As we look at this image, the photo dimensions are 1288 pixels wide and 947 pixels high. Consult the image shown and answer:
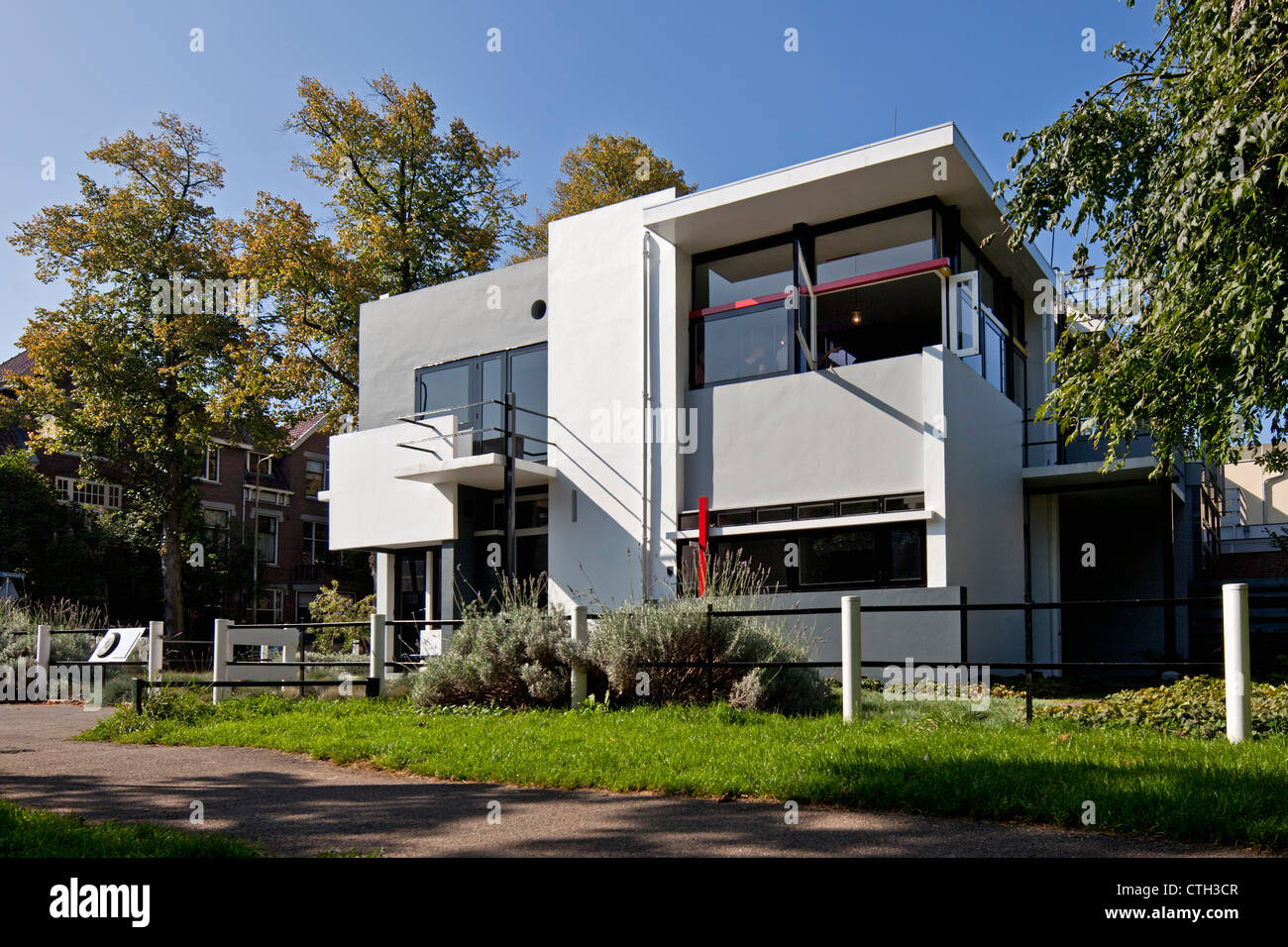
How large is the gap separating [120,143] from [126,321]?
221 inches

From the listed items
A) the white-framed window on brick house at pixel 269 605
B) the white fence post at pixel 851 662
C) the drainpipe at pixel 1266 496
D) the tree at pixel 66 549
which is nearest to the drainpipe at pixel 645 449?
the white fence post at pixel 851 662

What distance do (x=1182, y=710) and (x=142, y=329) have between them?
99.2 ft

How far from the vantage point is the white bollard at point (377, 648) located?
1248 cm

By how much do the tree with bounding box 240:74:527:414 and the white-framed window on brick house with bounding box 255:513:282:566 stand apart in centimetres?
1883

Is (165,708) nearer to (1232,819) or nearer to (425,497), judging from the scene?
(425,497)

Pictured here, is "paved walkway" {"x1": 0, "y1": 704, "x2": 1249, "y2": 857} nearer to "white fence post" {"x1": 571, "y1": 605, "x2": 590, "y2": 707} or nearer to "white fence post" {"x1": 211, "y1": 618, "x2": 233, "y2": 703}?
"white fence post" {"x1": 571, "y1": 605, "x2": 590, "y2": 707}

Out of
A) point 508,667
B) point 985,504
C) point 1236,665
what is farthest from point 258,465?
point 1236,665

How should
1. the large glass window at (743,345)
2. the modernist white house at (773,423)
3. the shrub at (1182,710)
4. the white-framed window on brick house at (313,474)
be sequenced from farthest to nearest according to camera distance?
the white-framed window on brick house at (313,474), the large glass window at (743,345), the modernist white house at (773,423), the shrub at (1182,710)

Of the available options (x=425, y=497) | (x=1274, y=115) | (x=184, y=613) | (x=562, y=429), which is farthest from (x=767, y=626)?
(x=184, y=613)

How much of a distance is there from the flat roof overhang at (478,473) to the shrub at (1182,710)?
33.2ft

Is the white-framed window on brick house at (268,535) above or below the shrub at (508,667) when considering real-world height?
above

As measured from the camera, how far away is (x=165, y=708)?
1125 cm

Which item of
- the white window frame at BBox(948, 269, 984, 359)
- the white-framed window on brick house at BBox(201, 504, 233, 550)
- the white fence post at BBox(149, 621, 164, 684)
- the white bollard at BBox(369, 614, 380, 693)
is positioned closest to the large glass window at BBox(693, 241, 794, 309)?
the white window frame at BBox(948, 269, 984, 359)

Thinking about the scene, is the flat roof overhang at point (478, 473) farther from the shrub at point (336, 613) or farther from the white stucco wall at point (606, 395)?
the shrub at point (336, 613)
